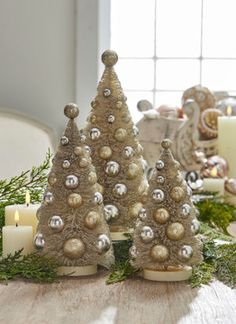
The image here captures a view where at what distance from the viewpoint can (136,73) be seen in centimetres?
348

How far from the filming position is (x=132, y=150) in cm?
136

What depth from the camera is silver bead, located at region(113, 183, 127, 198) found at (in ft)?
4.40

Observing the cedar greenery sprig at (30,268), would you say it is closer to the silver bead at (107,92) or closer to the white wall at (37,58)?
the silver bead at (107,92)

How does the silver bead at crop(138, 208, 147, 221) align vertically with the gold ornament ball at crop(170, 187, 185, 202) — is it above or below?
below

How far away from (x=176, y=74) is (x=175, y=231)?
2.34 metres

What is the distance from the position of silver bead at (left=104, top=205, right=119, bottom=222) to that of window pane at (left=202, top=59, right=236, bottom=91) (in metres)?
2.16

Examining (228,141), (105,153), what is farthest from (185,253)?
(228,141)

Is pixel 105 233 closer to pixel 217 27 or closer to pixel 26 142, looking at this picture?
pixel 26 142

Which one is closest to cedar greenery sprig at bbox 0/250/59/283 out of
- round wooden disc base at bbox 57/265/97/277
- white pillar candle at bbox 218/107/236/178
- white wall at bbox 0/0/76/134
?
round wooden disc base at bbox 57/265/97/277

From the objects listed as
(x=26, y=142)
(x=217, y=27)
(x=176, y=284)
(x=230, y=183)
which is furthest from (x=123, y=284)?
(x=217, y=27)

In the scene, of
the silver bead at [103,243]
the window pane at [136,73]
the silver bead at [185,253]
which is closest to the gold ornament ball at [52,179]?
the silver bead at [103,243]

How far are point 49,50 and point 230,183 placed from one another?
1.33 metres

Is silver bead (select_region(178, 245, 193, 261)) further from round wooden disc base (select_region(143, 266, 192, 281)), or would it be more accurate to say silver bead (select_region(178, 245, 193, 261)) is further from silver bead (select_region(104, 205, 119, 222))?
silver bead (select_region(104, 205, 119, 222))

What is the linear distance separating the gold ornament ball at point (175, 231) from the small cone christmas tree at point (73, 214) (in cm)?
10
